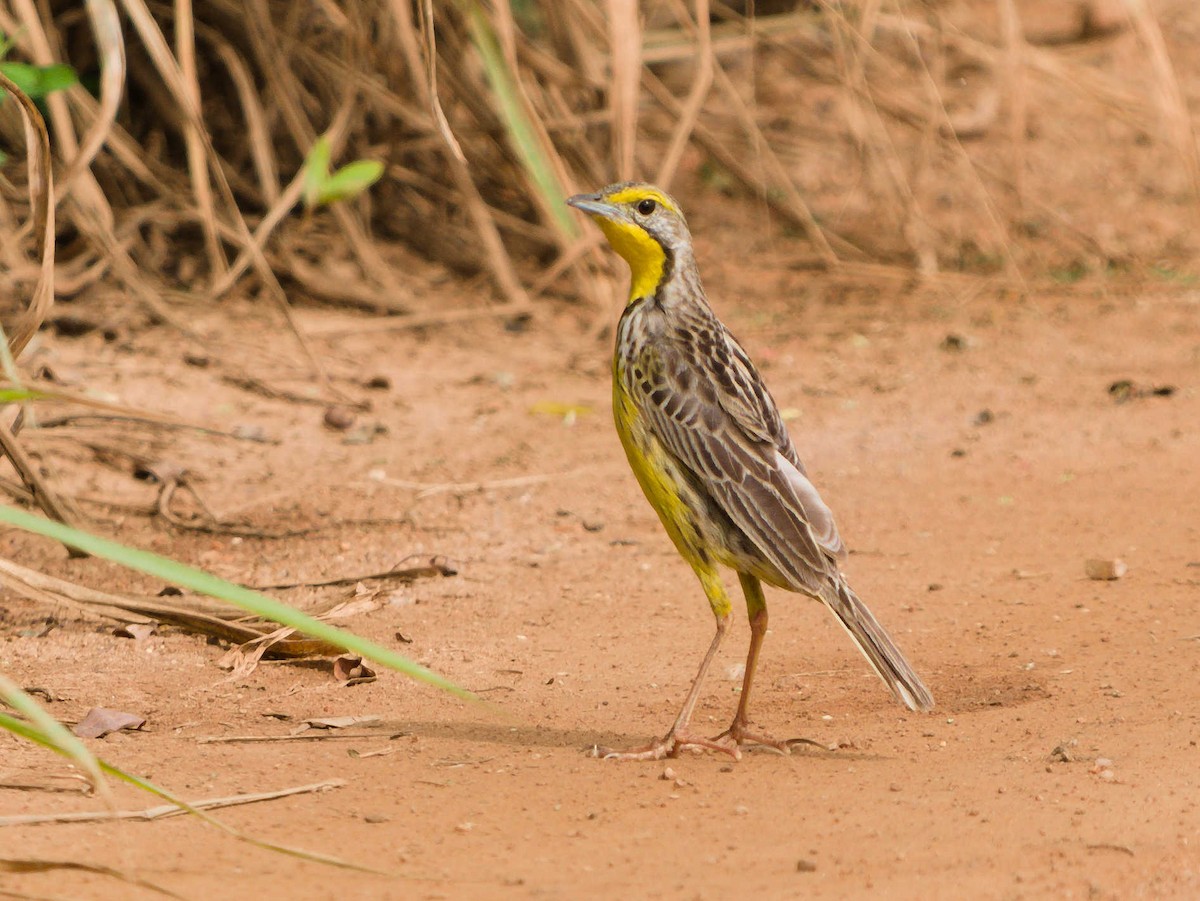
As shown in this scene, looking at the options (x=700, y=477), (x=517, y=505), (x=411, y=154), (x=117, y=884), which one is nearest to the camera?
(x=117, y=884)

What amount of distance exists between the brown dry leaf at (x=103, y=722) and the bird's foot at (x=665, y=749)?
1.31m

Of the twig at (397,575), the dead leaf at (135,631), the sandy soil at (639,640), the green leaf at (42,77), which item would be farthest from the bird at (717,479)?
the green leaf at (42,77)

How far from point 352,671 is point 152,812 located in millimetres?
1312

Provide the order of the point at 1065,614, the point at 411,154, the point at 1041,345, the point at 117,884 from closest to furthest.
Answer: the point at 117,884
the point at 1065,614
the point at 1041,345
the point at 411,154

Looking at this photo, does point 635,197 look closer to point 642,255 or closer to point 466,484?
point 642,255

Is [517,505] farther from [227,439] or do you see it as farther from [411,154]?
[411,154]

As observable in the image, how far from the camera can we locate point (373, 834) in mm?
3510

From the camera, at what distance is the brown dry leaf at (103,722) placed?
4164 mm

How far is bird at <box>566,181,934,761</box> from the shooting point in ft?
13.8

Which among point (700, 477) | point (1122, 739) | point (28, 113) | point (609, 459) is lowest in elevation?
point (609, 459)

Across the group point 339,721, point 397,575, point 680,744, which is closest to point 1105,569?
point 680,744

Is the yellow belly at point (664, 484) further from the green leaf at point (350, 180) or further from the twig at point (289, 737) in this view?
the green leaf at point (350, 180)

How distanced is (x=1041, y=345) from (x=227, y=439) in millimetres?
4597

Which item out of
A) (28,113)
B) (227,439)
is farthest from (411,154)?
(28,113)
